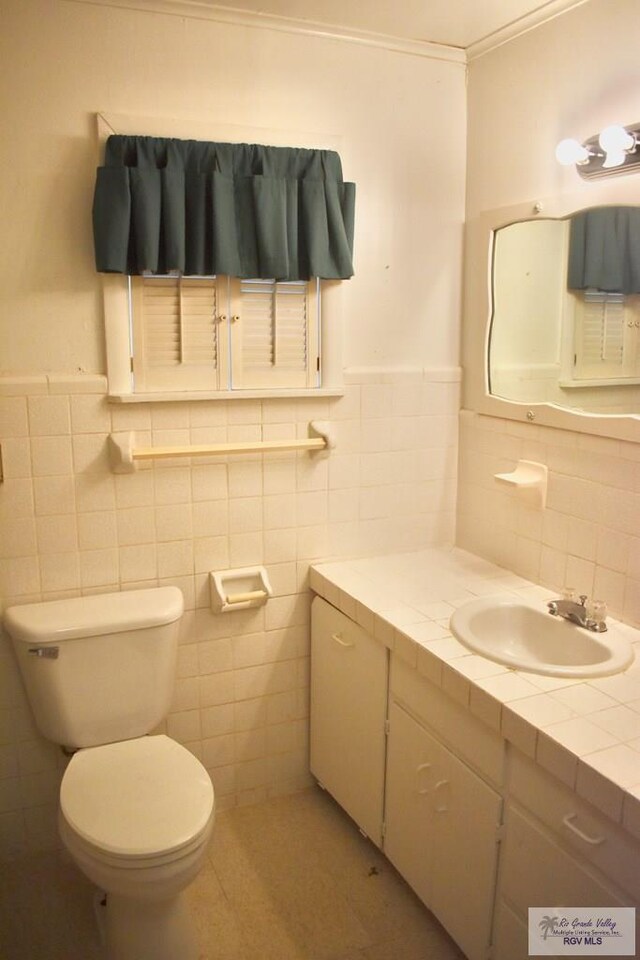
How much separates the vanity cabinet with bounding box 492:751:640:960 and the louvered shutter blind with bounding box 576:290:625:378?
1010 mm

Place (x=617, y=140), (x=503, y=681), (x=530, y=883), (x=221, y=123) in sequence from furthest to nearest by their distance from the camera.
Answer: (x=221, y=123), (x=617, y=140), (x=503, y=681), (x=530, y=883)

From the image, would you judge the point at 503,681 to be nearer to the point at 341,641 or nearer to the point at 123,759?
the point at 341,641

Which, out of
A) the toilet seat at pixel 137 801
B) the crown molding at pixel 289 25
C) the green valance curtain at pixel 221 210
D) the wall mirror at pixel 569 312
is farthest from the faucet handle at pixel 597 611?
the crown molding at pixel 289 25

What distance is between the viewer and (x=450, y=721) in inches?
70.7

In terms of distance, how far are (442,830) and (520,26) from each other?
219 cm

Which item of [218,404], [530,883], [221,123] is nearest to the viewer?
[530,883]

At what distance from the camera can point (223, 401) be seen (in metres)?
2.26

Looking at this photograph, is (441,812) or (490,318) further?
(490,318)

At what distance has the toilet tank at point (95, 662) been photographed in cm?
199

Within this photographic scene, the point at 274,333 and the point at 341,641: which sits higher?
the point at 274,333

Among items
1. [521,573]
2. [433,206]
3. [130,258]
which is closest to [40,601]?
[130,258]

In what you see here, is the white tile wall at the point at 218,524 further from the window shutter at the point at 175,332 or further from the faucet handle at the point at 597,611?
the faucet handle at the point at 597,611

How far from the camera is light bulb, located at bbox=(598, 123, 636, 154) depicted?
5.80ft

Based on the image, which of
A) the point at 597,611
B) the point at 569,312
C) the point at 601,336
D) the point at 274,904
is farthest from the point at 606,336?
the point at 274,904
